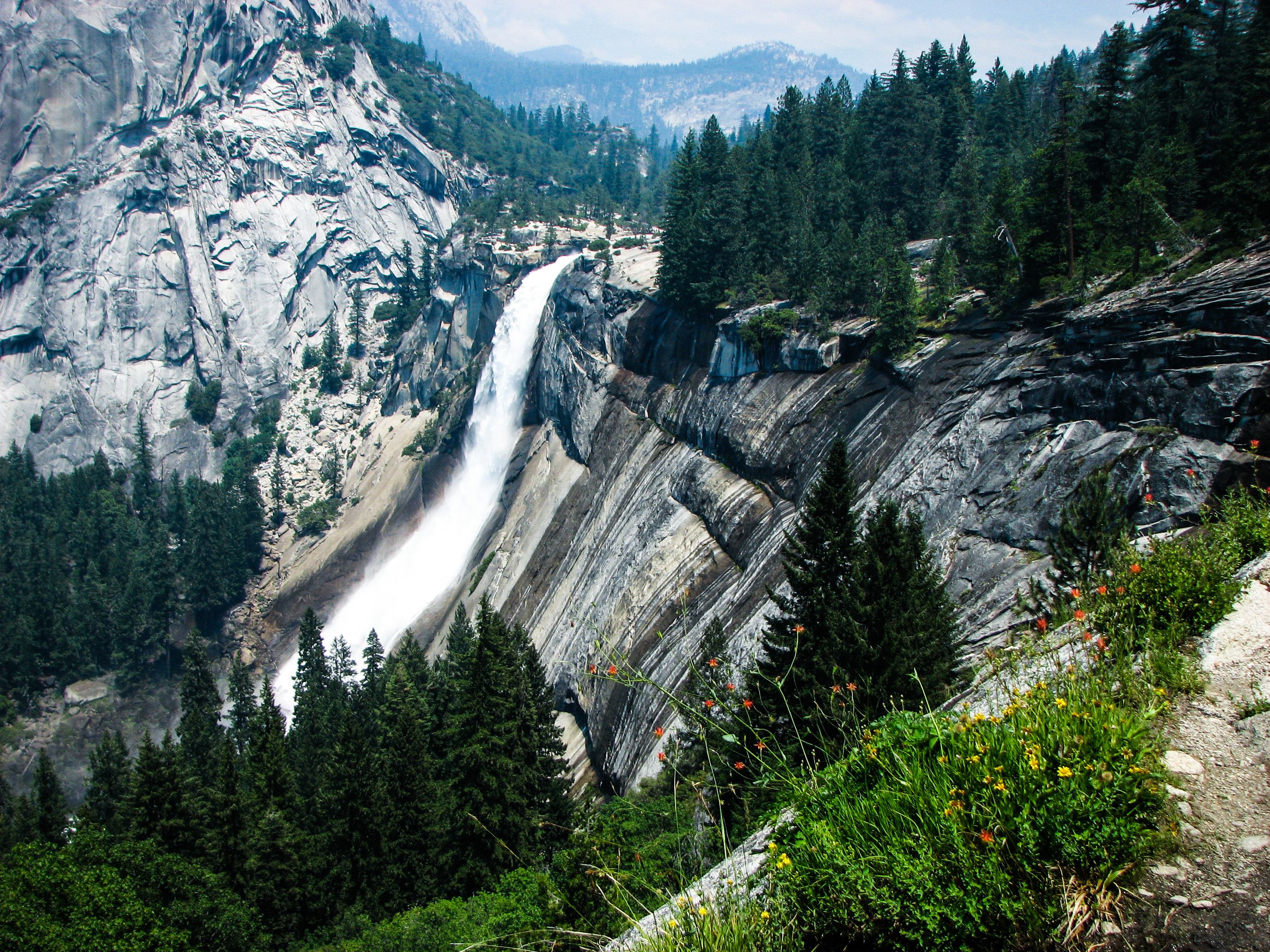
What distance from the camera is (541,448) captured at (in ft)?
212

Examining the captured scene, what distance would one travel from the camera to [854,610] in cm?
1695

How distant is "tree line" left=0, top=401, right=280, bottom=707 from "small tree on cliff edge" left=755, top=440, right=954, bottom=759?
3135 inches

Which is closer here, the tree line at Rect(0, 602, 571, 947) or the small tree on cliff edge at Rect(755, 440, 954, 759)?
the small tree on cliff edge at Rect(755, 440, 954, 759)

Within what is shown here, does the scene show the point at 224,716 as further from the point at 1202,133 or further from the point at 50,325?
the point at 50,325

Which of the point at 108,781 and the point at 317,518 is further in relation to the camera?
the point at 317,518

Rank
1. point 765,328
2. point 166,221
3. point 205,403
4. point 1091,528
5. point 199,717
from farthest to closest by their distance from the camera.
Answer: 1. point 166,221
2. point 205,403
3. point 199,717
4. point 765,328
5. point 1091,528

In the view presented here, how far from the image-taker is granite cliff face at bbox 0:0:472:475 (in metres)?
115

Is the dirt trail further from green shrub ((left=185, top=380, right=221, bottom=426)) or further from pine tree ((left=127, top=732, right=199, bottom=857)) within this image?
green shrub ((left=185, top=380, right=221, bottom=426))

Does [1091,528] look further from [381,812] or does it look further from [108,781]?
[108,781]

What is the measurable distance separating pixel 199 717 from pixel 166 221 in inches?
3626

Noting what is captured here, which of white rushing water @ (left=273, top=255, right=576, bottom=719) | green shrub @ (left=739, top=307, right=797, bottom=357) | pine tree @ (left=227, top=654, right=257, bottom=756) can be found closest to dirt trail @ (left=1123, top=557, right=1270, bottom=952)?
green shrub @ (left=739, top=307, right=797, bottom=357)

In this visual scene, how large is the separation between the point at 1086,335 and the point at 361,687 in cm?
5032

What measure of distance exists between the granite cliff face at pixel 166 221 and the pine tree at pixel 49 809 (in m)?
72.6

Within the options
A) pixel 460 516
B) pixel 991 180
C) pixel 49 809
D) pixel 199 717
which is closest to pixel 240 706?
pixel 199 717
